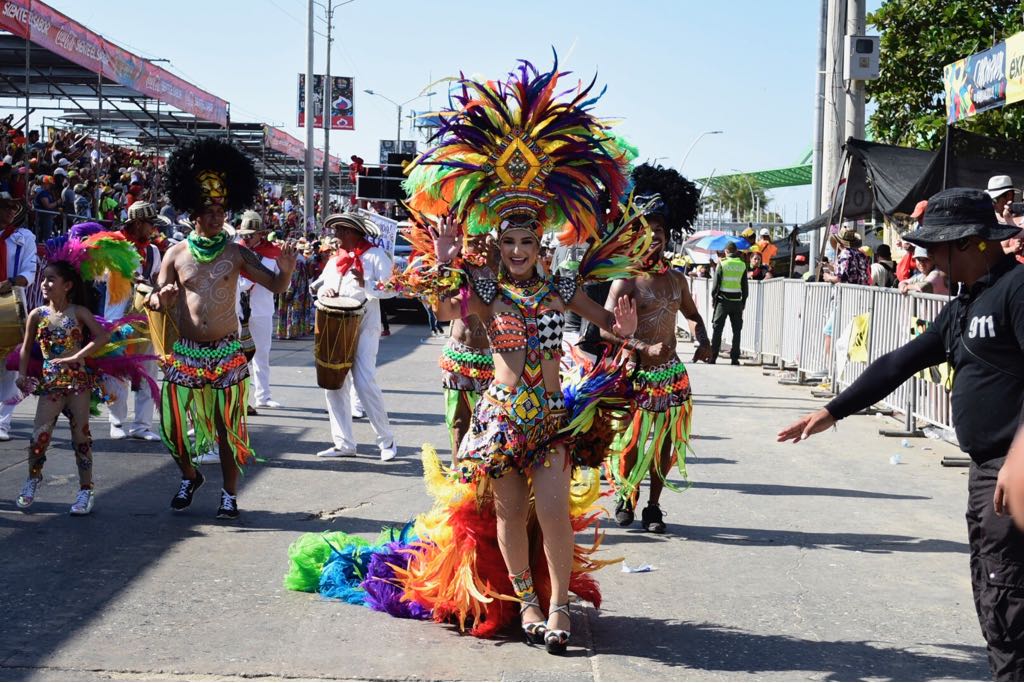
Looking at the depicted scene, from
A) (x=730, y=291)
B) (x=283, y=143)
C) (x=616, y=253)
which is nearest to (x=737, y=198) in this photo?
(x=283, y=143)

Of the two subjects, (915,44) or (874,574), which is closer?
(874,574)

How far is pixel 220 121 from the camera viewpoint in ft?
92.4

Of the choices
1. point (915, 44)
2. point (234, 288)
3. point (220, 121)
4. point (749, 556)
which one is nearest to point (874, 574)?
point (749, 556)

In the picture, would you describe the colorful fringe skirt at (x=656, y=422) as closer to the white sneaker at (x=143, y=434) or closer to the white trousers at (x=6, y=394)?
the white sneaker at (x=143, y=434)

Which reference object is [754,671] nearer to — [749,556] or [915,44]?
[749,556]

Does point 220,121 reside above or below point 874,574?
above

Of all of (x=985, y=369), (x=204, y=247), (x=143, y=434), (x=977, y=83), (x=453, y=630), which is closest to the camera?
(x=985, y=369)

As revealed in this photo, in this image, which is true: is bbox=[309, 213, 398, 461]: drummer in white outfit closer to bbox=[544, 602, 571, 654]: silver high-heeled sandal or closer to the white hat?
bbox=[544, 602, 571, 654]: silver high-heeled sandal

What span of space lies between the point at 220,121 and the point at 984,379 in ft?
85.8

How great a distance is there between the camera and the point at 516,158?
539 cm

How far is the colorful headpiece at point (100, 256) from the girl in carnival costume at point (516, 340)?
3.29m

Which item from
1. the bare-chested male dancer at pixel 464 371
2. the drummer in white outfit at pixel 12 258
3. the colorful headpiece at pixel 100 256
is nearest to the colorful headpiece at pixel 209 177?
the colorful headpiece at pixel 100 256

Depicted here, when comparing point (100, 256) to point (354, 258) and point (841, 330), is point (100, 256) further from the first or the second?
point (841, 330)

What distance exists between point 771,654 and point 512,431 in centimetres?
145
